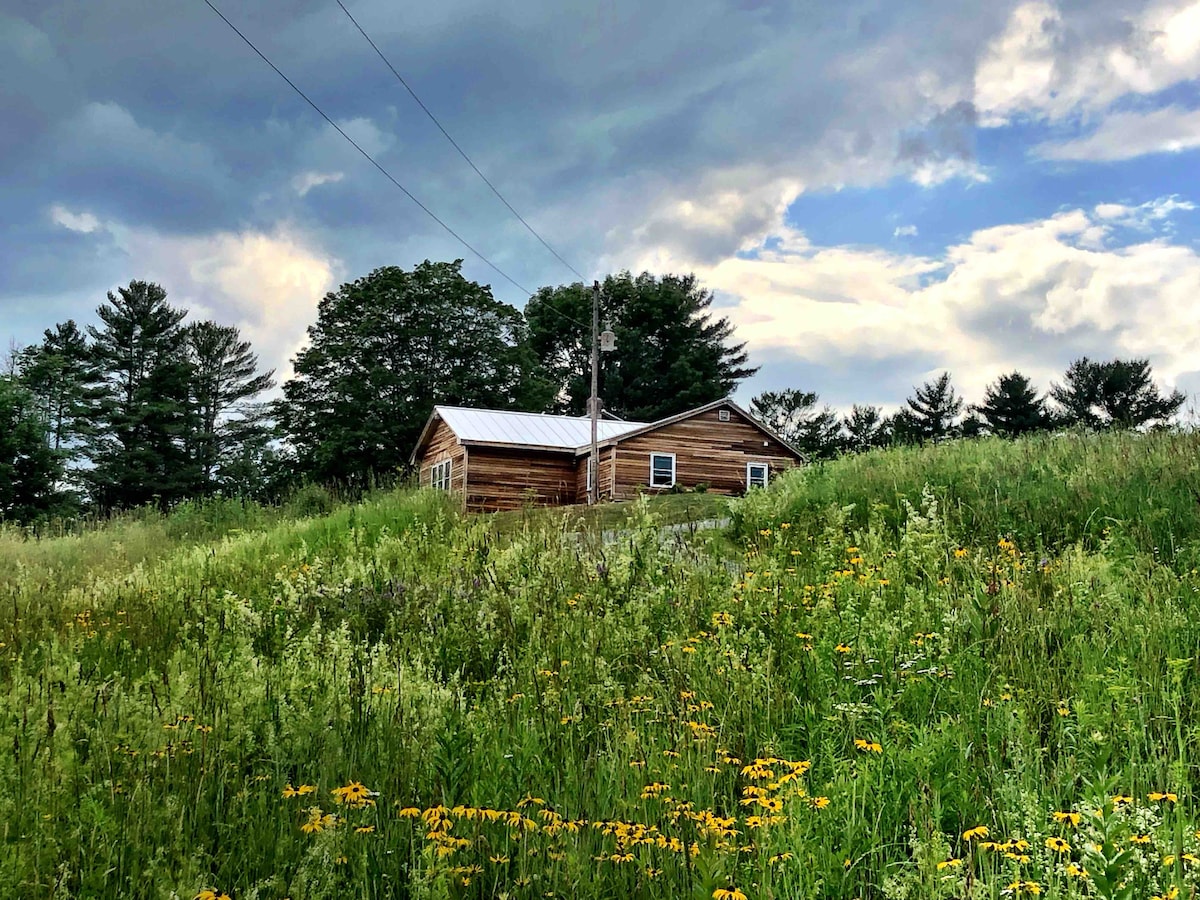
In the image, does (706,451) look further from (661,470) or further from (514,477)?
(514,477)

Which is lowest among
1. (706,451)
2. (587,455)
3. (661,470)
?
(661,470)

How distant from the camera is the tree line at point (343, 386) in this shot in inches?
1548

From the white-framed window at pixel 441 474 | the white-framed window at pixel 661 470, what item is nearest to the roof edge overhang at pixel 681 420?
the white-framed window at pixel 661 470

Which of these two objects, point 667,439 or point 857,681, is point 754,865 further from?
point 667,439

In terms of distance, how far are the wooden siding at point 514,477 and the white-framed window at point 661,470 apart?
280 cm

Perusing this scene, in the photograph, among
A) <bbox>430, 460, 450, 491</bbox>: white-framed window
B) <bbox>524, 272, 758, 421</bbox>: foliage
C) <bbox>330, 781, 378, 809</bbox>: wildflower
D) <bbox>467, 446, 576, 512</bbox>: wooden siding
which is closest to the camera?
<bbox>330, 781, 378, 809</bbox>: wildflower

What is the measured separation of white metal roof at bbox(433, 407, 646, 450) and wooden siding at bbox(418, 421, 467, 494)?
498mm

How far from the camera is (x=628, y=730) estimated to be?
12.1ft

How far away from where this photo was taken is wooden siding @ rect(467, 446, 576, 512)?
28.2 m

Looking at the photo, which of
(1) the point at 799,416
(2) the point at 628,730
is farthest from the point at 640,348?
(2) the point at 628,730

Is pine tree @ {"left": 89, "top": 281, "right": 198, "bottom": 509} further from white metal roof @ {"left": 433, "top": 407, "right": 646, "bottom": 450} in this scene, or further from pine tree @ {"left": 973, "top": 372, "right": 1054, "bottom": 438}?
pine tree @ {"left": 973, "top": 372, "right": 1054, "bottom": 438}

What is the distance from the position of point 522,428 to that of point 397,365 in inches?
528

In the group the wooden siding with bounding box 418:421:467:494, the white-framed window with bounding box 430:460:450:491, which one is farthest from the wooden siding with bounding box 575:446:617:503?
the white-framed window with bounding box 430:460:450:491

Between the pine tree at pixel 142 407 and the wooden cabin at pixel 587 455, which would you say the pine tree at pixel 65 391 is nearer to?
the pine tree at pixel 142 407
